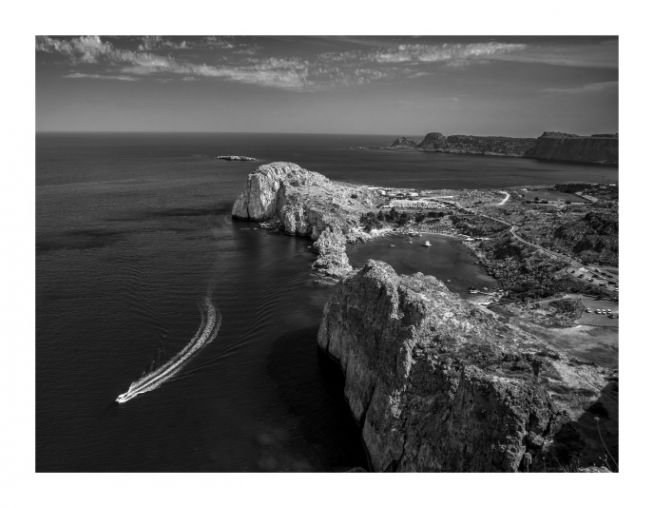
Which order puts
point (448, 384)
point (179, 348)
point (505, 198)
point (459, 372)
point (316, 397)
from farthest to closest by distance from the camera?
point (505, 198)
point (179, 348)
point (316, 397)
point (459, 372)
point (448, 384)

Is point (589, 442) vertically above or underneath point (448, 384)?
underneath

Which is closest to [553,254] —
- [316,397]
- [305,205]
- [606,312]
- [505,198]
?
[606,312]

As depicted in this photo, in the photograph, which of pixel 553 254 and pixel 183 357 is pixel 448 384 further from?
pixel 553 254

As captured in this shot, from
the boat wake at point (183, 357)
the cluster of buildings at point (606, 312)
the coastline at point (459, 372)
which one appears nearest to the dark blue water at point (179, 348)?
the boat wake at point (183, 357)

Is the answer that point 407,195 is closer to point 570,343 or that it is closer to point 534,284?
point 534,284

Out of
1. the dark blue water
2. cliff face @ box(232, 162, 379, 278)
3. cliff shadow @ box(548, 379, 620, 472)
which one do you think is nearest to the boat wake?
the dark blue water

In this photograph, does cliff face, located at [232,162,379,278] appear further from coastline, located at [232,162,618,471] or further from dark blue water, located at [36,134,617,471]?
coastline, located at [232,162,618,471]
